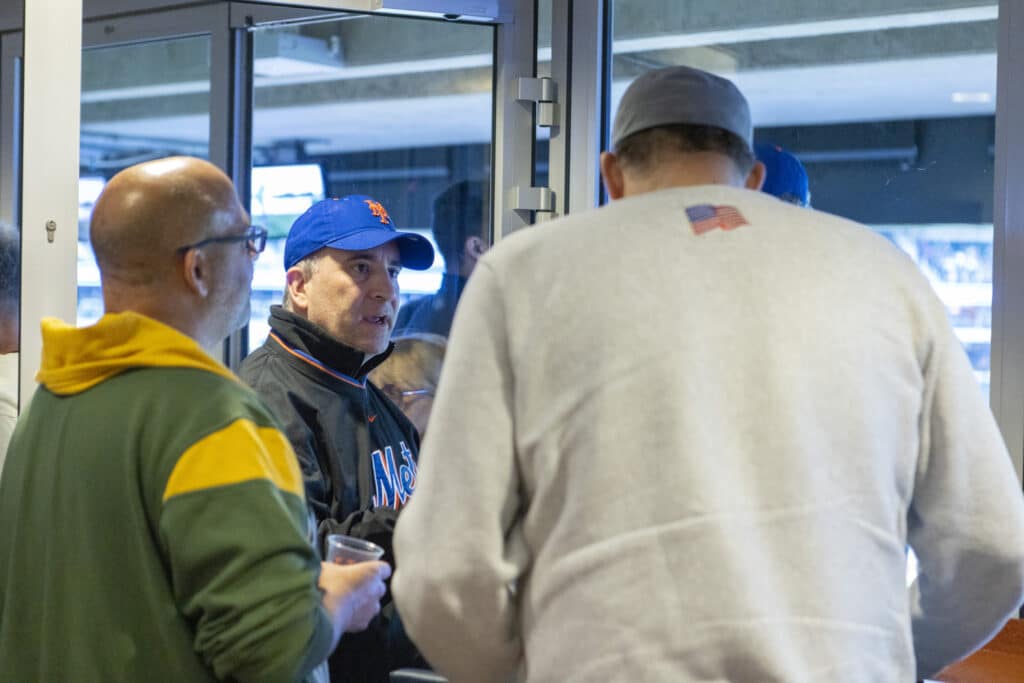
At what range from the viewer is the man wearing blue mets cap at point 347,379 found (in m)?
2.09

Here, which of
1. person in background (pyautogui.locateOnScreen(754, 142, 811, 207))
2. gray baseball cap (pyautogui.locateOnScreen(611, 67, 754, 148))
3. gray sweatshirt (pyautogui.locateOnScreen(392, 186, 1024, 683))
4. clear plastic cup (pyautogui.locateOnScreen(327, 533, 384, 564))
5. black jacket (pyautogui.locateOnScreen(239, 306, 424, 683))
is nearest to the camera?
gray sweatshirt (pyautogui.locateOnScreen(392, 186, 1024, 683))

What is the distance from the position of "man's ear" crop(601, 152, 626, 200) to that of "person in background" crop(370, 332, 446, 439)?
4.29ft

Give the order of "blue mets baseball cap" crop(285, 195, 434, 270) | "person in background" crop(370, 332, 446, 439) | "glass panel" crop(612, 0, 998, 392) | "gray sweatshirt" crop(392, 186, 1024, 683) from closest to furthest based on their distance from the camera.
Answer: "gray sweatshirt" crop(392, 186, 1024, 683)
"blue mets baseball cap" crop(285, 195, 434, 270)
"glass panel" crop(612, 0, 998, 392)
"person in background" crop(370, 332, 446, 439)

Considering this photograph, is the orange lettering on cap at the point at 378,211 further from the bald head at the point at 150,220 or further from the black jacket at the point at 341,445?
the bald head at the point at 150,220

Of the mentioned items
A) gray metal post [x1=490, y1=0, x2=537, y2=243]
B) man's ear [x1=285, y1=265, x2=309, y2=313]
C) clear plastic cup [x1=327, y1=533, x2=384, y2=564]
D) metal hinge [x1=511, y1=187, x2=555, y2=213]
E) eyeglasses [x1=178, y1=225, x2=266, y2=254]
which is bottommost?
clear plastic cup [x1=327, y1=533, x2=384, y2=564]

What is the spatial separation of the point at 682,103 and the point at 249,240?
563 millimetres

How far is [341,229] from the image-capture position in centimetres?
243

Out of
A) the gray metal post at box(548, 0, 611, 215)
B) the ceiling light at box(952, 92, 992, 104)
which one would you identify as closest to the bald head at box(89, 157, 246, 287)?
the gray metal post at box(548, 0, 611, 215)

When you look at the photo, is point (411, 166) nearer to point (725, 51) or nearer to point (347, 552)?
point (725, 51)

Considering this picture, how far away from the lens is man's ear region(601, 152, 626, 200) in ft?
4.97

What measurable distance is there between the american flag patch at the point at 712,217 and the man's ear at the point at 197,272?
58 cm

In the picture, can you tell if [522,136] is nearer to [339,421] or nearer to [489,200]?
[489,200]

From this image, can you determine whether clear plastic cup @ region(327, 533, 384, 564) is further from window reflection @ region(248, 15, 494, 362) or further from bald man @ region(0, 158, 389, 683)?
window reflection @ region(248, 15, 494, 362)

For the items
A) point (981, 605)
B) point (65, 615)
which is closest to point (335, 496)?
point (65, 615)
